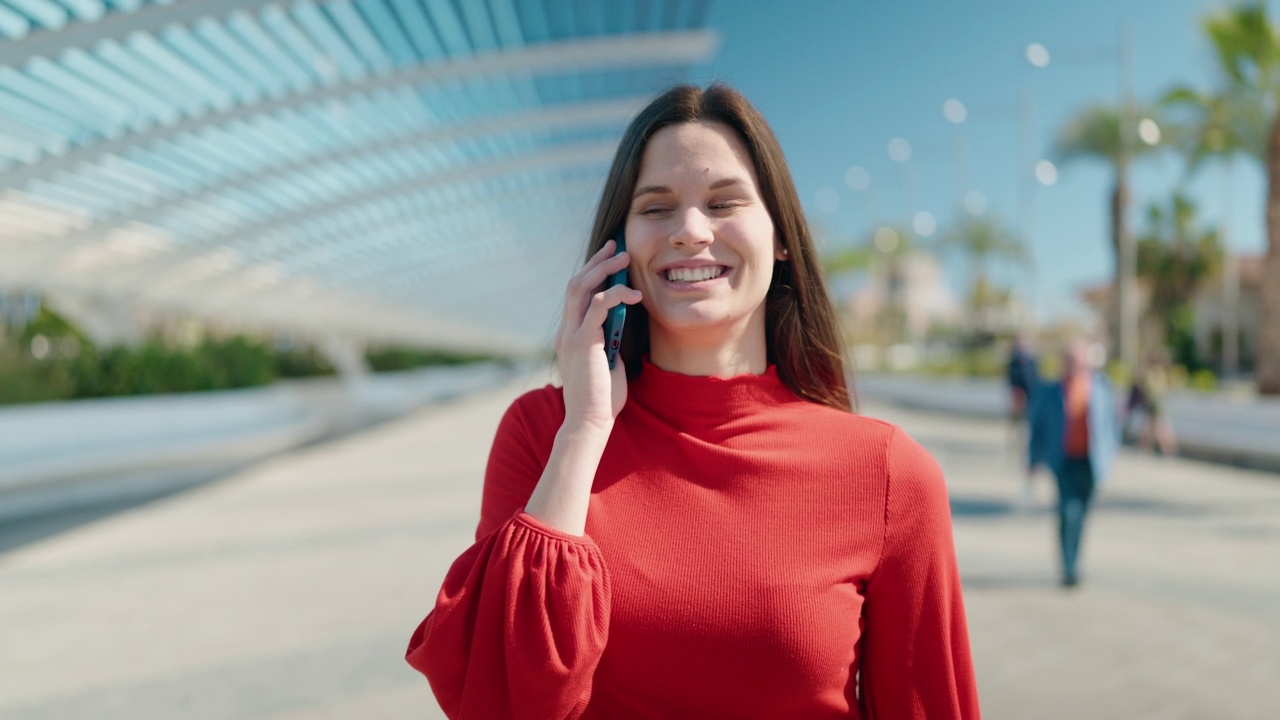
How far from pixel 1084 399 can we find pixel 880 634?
639 cm

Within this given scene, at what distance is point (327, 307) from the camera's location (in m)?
41.0

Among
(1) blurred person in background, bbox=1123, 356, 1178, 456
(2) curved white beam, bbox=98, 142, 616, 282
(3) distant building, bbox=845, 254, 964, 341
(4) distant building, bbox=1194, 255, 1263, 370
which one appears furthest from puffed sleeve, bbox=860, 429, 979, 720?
(4) distant building, bbox=1194, 255, 1263, 370

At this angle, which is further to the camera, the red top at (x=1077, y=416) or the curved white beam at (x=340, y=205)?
the curved white beam at (x=340, y=205)

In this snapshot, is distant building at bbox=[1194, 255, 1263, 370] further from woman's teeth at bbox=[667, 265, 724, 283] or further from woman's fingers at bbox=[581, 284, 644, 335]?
woman's fingers at bbox=[581, 284, 644, 335]

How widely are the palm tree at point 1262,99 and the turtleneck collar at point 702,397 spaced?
1981 centimetres

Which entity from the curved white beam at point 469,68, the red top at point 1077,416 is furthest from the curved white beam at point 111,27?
the red top at point 1077,416

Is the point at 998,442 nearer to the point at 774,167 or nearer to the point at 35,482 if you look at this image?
the point at 35,482

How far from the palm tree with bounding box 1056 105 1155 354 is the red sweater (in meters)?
25.4

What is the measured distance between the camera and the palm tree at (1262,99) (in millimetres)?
18031

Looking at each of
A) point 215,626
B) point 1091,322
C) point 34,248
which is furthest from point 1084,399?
point 1091,322

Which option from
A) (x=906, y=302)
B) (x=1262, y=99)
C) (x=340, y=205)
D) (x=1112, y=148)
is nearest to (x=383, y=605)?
(x=1262, y=99)

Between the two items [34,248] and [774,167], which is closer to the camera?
[774,167]

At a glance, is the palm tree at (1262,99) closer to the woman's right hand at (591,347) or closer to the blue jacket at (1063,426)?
the blue jacket at (1063,426)

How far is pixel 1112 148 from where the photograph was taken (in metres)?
28.0
